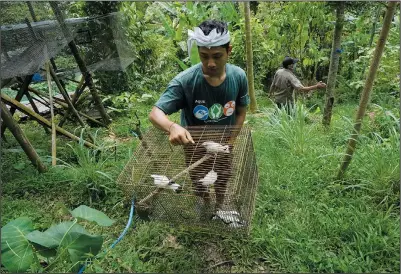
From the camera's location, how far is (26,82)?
3.83 meters

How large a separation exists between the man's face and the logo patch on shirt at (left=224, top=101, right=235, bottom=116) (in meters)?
0.28

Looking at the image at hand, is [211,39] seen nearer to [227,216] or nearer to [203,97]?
[203,97]

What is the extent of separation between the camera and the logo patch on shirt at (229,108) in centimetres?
219

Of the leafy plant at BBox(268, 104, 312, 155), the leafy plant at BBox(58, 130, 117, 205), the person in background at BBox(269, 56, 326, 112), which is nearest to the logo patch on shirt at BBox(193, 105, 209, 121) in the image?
the leafy plant at BBox(58, 130, 117, 205)

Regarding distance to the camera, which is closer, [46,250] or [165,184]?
[165,184]

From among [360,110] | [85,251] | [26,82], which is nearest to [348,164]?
[360,110]

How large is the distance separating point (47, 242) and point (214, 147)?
1.22 m

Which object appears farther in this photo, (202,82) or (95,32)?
(95,32)

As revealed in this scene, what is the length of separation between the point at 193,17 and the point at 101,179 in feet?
15.7

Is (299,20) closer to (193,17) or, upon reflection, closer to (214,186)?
(193,17)

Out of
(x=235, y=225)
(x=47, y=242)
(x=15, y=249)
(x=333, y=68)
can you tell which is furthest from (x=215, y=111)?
(x=333, y=68)

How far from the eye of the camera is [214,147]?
6.36 ft

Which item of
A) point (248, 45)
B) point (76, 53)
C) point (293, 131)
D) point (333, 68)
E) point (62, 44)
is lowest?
point (293, 131)

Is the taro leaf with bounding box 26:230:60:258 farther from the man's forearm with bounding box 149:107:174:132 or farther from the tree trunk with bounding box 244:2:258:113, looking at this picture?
the tree trunk with bounding box 244:2:258:113
